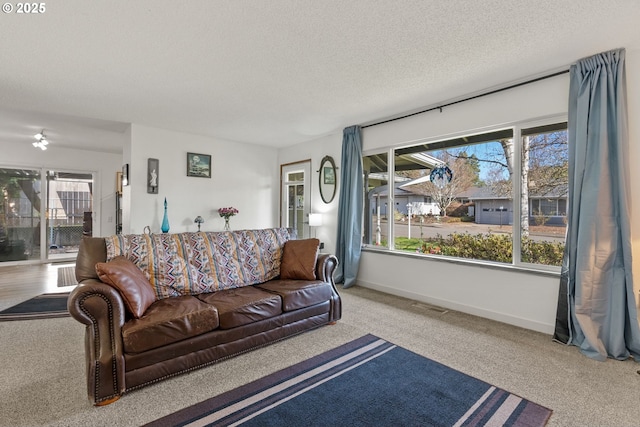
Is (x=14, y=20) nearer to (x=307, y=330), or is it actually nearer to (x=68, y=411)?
(x=68, y=411)

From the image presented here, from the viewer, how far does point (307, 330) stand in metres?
2.90

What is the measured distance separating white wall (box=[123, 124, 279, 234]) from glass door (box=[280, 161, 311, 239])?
0.72 ft

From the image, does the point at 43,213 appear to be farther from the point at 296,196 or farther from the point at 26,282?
the point at 296,196

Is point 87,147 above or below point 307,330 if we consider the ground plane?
above

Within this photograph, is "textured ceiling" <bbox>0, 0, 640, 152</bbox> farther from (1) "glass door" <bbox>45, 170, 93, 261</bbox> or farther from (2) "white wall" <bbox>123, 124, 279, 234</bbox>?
(1) "glass door" <bbox>45, 170, 93, 261</bbox>

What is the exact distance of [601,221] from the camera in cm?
251

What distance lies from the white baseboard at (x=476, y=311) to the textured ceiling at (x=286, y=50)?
2.42 m

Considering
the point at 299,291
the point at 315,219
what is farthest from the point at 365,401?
the point at 315,219

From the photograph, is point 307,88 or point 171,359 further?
point 307,88

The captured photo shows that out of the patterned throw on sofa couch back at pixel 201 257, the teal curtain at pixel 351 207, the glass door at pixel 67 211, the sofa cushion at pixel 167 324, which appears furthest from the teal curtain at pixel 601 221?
the glass door at pixel 67 211

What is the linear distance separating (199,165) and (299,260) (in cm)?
318

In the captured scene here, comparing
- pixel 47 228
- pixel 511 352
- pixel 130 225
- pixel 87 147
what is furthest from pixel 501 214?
pixel 47 228

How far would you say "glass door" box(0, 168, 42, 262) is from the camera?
6.04 m

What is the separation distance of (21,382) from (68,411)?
2.06 ft
